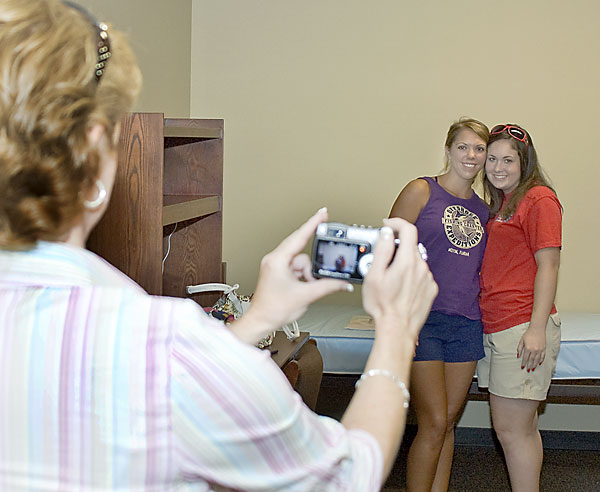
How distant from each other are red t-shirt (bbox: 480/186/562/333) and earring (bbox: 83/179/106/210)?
6.62 ft

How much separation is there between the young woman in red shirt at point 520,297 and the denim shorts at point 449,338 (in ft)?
0.29

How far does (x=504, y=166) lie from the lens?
2.63 meters

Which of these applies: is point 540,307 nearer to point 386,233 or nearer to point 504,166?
point 504,166

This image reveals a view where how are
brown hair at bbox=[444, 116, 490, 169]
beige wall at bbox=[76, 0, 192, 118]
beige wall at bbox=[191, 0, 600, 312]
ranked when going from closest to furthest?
brown hair at bbox=[444, 116, 490, 169], beige wall at bbox=[76, 0, 192, 118], beige wall at bbox=[191, 0, 600, 312]

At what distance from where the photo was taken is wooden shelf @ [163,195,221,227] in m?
1.99

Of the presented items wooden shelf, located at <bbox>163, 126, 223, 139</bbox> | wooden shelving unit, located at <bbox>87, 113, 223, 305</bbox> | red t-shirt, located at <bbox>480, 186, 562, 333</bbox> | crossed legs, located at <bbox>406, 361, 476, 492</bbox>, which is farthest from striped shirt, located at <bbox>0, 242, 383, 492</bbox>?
red t-shirt, located at <bbox>480, 186, 562, 333</bbox>

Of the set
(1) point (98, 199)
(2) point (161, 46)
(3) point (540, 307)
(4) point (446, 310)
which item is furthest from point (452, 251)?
(1) point (98, 199)

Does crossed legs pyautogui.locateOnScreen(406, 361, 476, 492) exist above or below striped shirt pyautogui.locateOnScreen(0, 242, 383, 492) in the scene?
below

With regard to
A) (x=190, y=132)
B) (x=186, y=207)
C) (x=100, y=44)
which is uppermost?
(x=100, y=44)

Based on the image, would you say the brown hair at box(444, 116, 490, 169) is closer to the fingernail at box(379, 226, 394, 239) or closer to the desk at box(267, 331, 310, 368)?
the desk at box(267, 331, 310, 368)

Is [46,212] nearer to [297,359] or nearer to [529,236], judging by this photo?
[297,359]

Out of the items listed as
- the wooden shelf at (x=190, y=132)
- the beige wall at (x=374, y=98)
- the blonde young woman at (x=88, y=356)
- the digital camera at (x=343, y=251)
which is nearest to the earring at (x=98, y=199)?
the blonde young woman at (x=88, y=356)

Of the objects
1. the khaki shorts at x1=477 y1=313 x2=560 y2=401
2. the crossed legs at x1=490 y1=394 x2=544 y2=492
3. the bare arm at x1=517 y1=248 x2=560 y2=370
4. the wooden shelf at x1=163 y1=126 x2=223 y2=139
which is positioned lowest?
the crossed legs at x1=490 y1=394 x2=544 y2=492

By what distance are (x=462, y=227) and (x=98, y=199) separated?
203cm
